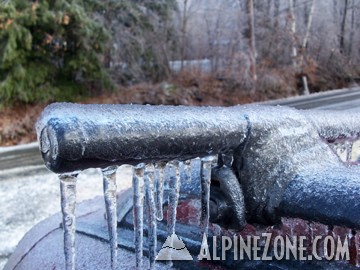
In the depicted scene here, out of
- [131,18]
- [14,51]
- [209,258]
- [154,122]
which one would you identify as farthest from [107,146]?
[131,18]

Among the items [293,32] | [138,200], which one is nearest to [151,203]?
[138,200]

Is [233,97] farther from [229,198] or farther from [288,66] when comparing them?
[229,198]

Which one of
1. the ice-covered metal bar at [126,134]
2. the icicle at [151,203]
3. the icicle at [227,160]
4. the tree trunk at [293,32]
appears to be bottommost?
the icicle at [151,203]

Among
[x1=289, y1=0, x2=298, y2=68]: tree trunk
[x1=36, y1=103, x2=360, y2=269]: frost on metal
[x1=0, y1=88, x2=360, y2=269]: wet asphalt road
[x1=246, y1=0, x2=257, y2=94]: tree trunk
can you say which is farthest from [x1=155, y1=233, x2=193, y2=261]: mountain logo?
[x1=289, y1=0, x2=298, y2=68]: tree trunk

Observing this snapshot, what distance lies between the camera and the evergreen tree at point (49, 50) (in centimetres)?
→ 1408

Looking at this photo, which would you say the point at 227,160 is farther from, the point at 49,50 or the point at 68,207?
the point at 49,50

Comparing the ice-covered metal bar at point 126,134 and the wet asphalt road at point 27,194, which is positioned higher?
the ice-covered metal bar at point 126,134

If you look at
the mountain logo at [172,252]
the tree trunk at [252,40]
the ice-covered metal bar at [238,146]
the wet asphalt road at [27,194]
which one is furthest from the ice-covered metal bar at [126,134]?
the tree trunk at [252,40]

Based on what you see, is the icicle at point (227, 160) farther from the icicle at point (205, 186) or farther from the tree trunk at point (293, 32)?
the tree trunk at point (293, 32)

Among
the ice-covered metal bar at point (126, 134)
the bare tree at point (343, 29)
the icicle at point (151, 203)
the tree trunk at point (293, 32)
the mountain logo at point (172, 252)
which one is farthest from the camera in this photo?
the bare tree at point (343, 29)

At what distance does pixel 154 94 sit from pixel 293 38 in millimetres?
9031

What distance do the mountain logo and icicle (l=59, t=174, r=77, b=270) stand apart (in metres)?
0.37

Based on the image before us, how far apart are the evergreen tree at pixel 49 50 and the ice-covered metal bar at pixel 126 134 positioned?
13866 mm

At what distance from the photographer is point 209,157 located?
133cm
